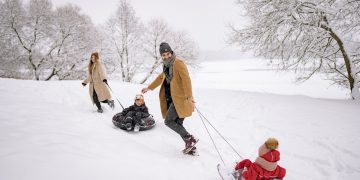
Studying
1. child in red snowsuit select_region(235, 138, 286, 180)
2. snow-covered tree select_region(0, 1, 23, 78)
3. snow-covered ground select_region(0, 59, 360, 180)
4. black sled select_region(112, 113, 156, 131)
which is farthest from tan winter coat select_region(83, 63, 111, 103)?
snow-covered tree select_region(0, 1, 23, 78)

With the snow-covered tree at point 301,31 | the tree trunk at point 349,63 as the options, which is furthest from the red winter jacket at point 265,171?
the tree trunk at point 349,63

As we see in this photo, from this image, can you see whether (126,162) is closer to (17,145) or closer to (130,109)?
(17,145)

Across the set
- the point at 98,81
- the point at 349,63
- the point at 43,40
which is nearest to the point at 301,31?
the point at 349,63

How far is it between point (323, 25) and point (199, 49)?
20.3m

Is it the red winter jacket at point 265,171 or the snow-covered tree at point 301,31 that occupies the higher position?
the snow-covered tree at point 301,31

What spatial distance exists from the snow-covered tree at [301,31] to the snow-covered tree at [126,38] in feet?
55.0

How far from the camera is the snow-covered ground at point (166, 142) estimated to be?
3389 millimetres

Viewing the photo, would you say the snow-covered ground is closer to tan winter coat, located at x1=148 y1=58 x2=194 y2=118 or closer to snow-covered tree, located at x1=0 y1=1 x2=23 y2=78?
tan winter coat, located at x1=148 y1=58 x2=194 y2=118

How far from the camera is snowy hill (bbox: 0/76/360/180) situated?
11.1 feet

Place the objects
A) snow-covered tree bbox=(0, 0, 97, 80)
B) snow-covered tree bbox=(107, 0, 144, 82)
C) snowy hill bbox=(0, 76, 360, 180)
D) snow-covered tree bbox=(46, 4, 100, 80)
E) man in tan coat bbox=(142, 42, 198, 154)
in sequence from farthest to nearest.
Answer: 1. snow-covered tree bbox=(107, 0, 144, 82)
2. snow-covered tree bbox=(46, 4, 100, 80)
3. snow-covered tree bbox=(0, 0, 97, 80)
4. man in tan coat bbox=(142, 42, 198, 154)
5. snowy hill bbox=(0, 76, 360, 180)

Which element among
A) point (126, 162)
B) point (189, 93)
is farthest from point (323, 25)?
point (126, 162)

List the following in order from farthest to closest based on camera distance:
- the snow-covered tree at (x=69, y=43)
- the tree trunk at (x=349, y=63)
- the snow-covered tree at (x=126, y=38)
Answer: the snow-covered tree at (x=126, y=38) → the snow-covered tree at (x=69, y=43) → the tree trunk at (x=349, y=63)

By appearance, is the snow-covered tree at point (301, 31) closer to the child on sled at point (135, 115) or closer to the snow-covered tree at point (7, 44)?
the child on sled at point (135, 115)

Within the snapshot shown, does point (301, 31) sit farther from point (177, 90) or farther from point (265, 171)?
point (265, 171)
